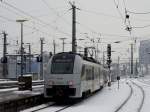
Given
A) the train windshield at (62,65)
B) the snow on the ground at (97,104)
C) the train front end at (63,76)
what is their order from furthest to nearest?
the train windshield at (62,65)
the train front end at (63,76)
the snow on the ground at (97,104)

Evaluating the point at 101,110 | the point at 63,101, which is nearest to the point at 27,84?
the point at 63,101

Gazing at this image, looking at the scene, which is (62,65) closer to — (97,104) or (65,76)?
(65,76)

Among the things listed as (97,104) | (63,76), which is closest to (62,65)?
(63,76)

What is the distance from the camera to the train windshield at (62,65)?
2466cm

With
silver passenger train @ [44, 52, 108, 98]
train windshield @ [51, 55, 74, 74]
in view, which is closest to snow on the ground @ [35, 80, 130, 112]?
silver passenger train @ [44, 52, 108, 98]

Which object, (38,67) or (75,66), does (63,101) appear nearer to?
(75,66)

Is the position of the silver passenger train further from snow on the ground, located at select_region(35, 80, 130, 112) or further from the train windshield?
snow on the ground, located at select_region(35, 80, 130, 112)

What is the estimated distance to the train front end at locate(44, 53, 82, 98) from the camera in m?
24.1

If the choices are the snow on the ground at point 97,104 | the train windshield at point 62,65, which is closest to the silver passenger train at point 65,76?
the train windshield at point 62,65

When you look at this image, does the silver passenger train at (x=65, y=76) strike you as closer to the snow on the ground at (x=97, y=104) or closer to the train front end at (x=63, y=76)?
the train front end at (x=63, y=76)

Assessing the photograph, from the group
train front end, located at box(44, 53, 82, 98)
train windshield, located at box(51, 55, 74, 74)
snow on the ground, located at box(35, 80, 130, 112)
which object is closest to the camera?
snow on the ground, located at box(35, 80, 130, 112)

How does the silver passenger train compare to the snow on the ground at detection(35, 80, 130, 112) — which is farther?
the silver passenger train

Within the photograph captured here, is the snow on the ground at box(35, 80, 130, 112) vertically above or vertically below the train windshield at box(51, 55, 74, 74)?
below

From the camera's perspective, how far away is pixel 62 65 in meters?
24.8
